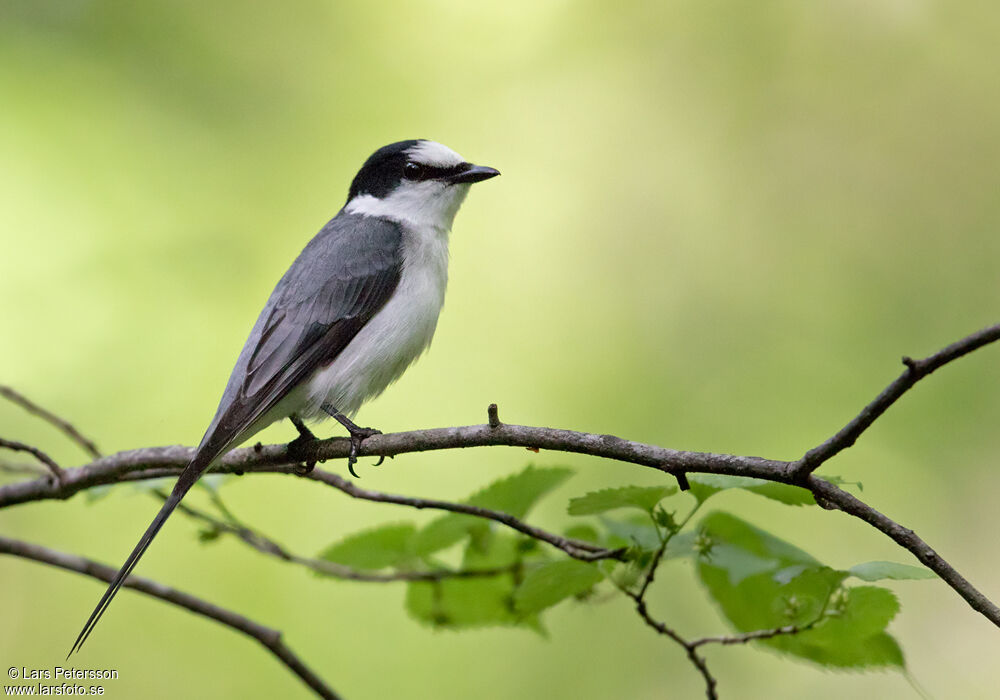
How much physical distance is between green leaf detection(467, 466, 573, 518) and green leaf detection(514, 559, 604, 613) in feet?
1.16

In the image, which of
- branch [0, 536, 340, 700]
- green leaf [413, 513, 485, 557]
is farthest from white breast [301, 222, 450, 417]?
green leaf [413, 513, 485, 557]

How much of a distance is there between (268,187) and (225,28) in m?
1.98

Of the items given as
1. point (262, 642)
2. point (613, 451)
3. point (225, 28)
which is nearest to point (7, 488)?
point (262, 642)

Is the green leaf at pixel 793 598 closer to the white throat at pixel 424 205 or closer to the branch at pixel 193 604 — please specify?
the branch at pixel 193 604

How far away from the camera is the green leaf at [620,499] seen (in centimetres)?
216

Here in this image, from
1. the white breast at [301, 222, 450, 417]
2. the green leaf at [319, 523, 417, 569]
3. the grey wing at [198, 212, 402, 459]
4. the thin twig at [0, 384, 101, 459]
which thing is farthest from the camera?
the white breast at [301, 222, 450, 417]

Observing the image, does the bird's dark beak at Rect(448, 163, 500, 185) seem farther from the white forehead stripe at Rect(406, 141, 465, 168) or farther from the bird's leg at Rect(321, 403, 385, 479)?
the bird's leg at Rect(321, 403, 385, 479)

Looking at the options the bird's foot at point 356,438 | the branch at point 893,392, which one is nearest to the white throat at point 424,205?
the bird's foot at point 356,438

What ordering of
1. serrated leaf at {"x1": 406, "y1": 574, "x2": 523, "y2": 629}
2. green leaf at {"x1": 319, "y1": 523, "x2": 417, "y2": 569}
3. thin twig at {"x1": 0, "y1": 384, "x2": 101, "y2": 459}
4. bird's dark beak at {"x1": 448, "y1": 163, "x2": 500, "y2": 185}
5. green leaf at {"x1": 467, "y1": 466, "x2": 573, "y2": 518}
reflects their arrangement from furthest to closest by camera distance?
bird's dark beak at {"x1": 448, "y1": 163, "x2": 500, "y2": 185}
thin twig at {"x1": 0, "y1": 384, "x2": 101, "y2": 459}
serrated leaf at {"x1": 406, "y1": 574, "x2": 523, "y2": 629}
green leaf at {"x1": 319, "y1": 523, "x2": 417, "y2": 569}
green leaf at {"x1": 467, "y1": 466, "x2": 573, "y2": 518}

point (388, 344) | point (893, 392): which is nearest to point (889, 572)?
point (893, 392)

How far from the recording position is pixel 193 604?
2.90m

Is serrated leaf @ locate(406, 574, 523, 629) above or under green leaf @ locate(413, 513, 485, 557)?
under

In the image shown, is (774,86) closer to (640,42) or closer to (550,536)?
(640,42)

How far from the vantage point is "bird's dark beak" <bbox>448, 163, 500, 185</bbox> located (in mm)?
4508
